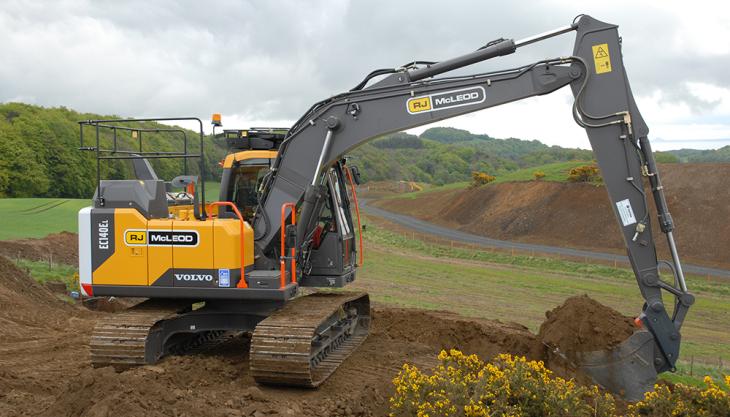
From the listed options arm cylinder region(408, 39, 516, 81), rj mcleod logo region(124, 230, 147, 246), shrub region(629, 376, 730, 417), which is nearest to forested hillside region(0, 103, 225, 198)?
rj mcleod logo region(124, 230, 147, 246)

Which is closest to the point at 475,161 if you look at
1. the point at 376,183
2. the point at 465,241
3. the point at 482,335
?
the point at 376,183

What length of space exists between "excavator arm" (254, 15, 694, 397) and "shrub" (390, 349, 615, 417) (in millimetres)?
1818

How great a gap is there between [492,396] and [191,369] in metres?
4.43

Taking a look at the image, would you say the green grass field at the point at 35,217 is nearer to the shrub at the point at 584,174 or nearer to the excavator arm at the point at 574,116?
the excavator arm at the point at 574,116

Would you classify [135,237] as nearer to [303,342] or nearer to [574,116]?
[303,342]

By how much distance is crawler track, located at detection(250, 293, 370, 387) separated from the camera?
7941 millimetres

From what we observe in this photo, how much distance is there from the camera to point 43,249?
21.6m

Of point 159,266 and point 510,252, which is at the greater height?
point 159,266

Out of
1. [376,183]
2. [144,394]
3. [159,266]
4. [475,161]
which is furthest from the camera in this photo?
[475,161]

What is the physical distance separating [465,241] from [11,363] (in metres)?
37.6

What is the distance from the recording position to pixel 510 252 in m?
38.0

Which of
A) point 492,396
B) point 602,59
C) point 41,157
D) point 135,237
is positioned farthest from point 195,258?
point 41,157

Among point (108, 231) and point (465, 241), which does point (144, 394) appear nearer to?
point (108, 231)

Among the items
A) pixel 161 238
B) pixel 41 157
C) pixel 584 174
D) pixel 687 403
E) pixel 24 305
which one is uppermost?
pixel 41 157
